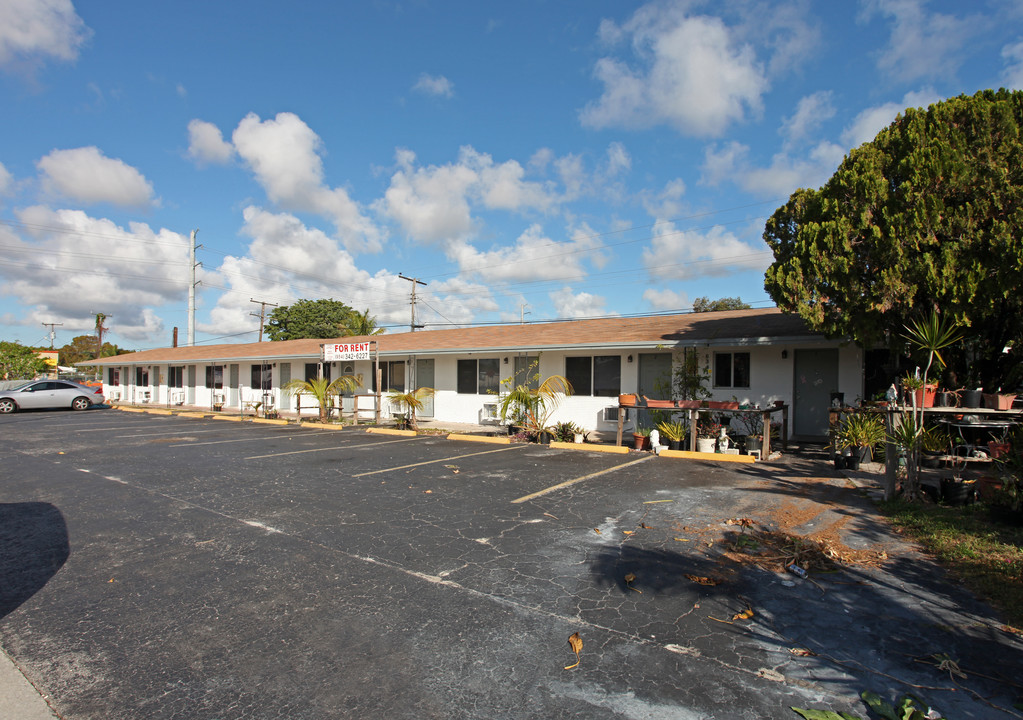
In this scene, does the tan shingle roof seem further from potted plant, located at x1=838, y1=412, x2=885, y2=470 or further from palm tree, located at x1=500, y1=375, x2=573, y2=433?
potted plant, located at x1=838, y1=412, x2=885, y2=470

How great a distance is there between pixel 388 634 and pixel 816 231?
9.82 metres

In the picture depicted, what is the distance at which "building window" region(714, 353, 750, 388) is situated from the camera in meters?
13.4

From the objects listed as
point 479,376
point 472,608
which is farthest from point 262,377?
point 472,608

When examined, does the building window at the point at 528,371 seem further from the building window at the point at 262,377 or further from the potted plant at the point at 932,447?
the building window at the point at 262,377

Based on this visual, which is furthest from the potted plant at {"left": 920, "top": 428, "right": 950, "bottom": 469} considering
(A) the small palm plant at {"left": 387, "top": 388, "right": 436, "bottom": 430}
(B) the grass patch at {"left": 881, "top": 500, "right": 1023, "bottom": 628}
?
(A) the small palm plant at {"left": 387, "top": 388, "right": 436, "bottom": 430}

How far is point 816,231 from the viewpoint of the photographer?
9.82 meters

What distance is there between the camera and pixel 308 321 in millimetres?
53719

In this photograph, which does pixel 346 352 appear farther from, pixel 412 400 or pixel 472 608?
pixel 472 608

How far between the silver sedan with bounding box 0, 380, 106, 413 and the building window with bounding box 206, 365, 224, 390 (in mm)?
6200

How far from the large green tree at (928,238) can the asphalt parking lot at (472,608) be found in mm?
3539

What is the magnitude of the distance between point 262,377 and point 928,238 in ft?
84.5

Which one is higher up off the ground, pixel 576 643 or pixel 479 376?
pixel 479 376

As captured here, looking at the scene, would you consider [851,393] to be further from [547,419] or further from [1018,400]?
[547,419]

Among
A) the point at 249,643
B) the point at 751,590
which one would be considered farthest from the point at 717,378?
the point at 249,643
